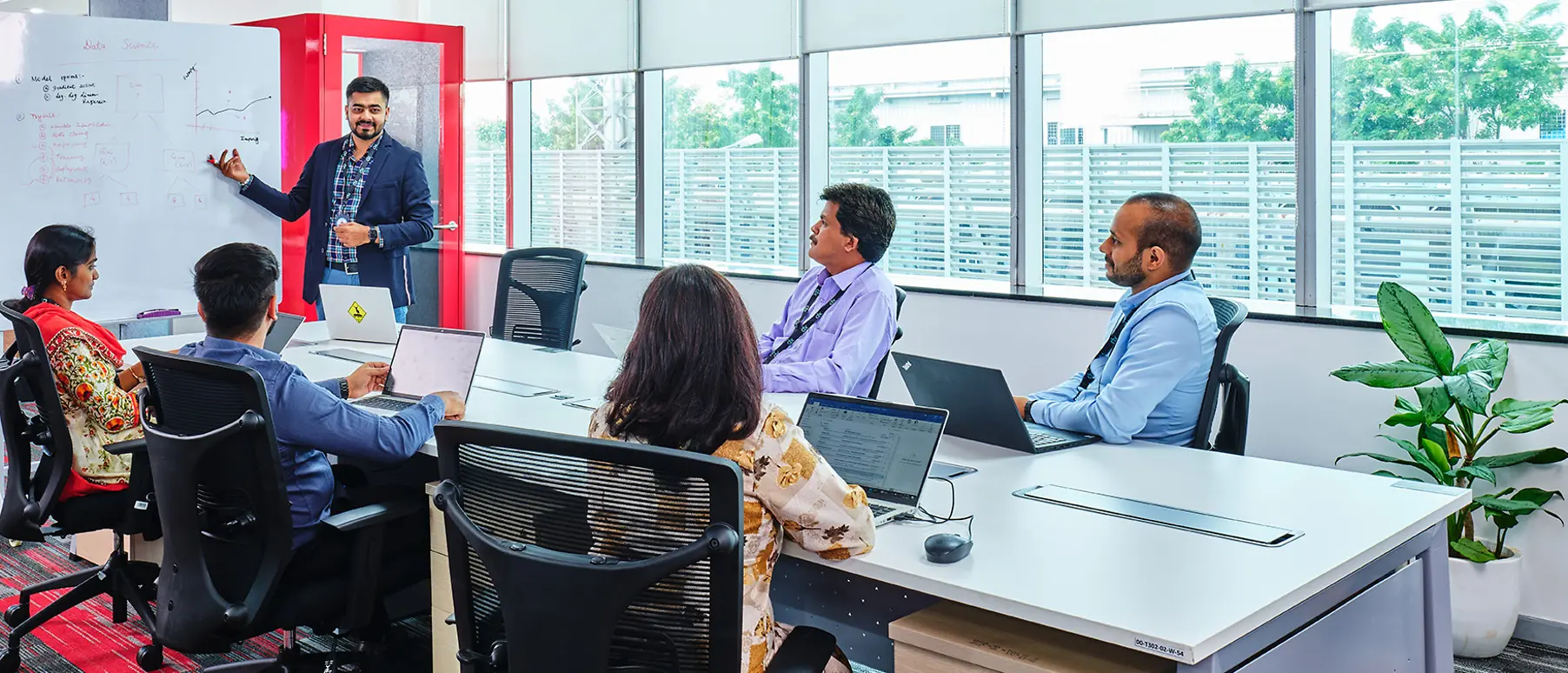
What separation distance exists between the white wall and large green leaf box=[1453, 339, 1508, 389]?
134mm

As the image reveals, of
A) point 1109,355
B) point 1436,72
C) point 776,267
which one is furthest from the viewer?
point 776,267

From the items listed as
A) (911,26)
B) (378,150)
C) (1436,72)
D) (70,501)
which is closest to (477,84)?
(378,150)

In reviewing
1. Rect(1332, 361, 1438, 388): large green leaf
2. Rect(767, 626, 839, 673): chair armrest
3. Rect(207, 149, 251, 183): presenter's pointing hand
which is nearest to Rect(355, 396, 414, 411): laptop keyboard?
Rect(767, 626, 839, 673): chair armrest

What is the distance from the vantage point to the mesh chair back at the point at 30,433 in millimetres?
3146

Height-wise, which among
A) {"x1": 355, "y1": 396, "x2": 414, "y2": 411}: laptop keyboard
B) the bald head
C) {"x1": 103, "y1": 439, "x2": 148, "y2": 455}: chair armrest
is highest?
the bald head

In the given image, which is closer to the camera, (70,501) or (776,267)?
(70,501)

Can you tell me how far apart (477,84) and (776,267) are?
264 cm

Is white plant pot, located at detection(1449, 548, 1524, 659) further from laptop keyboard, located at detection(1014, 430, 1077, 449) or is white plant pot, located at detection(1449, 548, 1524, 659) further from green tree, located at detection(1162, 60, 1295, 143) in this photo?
green tree, located at detection(1162, 60, 1295, 143)

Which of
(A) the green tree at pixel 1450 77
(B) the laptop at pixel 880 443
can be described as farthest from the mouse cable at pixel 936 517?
(A) the green tree at pixel 1450 77

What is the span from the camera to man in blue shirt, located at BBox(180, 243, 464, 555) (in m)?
2.66

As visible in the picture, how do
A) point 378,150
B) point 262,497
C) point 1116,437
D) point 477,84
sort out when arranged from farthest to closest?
1. point 477,84
2. point 378,150
3. point 1116,437
4. point 262,497

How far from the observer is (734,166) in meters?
6.53

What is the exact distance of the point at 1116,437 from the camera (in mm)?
2951

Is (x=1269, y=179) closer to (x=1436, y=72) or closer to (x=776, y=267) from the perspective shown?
(x=1436, y=72)
